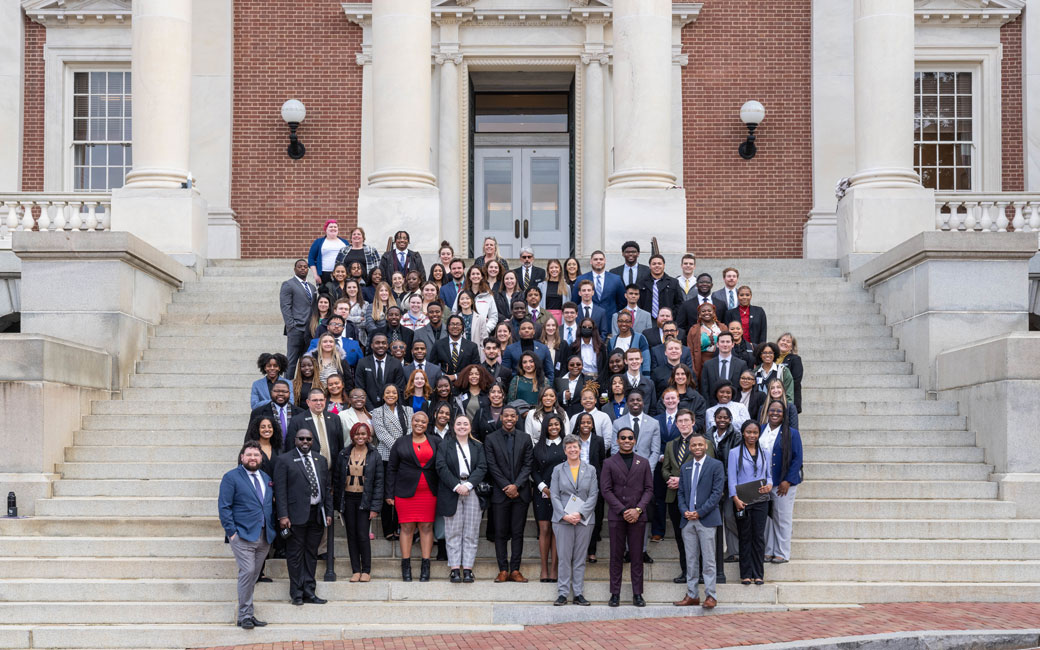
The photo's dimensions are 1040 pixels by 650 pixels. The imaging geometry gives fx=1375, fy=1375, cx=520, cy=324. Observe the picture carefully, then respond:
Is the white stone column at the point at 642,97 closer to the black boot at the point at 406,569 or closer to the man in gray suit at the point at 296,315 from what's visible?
the man in gray suit at the point at 296,315

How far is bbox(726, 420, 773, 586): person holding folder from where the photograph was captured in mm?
11820

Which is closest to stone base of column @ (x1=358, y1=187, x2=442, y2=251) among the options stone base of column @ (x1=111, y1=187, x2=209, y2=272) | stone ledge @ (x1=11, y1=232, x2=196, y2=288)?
stone base of column @ (x1=111, y1=187, x2=209, y2=272)

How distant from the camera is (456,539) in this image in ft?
38.9

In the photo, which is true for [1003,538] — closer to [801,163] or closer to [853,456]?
[853,456]

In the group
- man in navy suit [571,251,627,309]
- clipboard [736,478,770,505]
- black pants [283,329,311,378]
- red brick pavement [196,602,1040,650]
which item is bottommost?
red brick pavement [196,602,1040,650]

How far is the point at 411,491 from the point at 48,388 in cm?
402

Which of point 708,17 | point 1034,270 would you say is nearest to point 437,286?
point 1034,270

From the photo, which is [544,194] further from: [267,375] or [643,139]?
[267,375]

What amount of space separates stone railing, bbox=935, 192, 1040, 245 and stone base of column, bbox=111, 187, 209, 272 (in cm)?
1025

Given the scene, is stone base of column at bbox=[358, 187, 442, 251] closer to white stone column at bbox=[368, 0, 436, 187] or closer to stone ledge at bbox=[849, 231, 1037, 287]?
white stone column at bbox=[368, 0, 436, 187]

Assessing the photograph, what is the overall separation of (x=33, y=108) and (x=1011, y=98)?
16.8m

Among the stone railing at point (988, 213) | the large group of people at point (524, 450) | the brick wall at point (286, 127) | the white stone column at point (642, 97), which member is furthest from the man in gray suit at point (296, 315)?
the stone railing at point (988, 213)

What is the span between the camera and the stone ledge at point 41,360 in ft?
43.2

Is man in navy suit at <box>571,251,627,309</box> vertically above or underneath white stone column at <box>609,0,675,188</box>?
underneath
